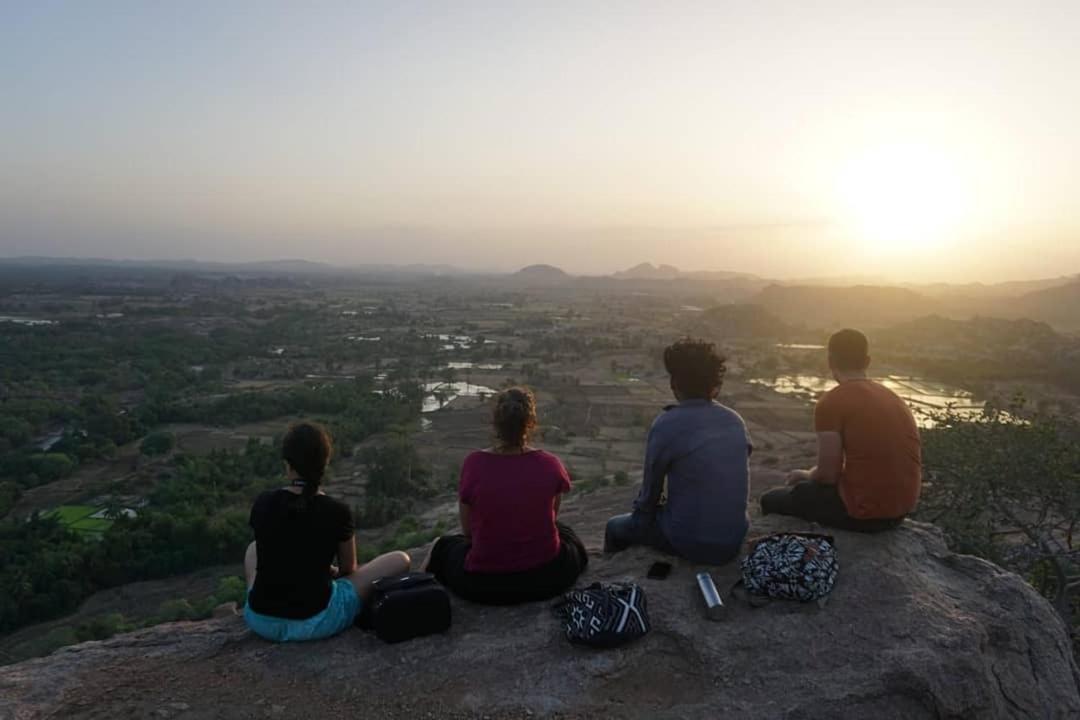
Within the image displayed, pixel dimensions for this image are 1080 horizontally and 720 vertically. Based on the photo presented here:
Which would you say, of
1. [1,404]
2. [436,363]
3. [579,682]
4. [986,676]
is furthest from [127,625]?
[436,363]

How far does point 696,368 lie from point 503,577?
1991 millimetres

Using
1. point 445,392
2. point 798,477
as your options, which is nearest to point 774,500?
point 798,477

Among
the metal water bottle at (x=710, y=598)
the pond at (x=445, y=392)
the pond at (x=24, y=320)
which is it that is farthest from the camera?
the pond at (x=24, y=320)

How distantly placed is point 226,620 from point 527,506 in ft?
8.57

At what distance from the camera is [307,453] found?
4191 mm

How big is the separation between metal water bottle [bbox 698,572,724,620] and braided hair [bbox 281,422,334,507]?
106 inches

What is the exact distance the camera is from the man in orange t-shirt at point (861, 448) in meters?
4.91

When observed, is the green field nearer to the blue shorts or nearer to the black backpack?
the blue shorts

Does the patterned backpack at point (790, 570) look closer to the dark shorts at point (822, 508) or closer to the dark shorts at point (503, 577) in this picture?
the dark shorts at point (822, 508)

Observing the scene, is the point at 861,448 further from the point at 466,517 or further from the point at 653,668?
the point at 466,517

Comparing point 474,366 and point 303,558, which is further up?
point 303,558

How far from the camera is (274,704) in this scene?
399 cm

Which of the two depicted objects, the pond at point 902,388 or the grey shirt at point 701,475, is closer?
the grey shirt at point 701,475

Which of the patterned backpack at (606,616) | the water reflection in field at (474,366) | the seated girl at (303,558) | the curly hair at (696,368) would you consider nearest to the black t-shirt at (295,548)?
the seated girl at (303,558)
